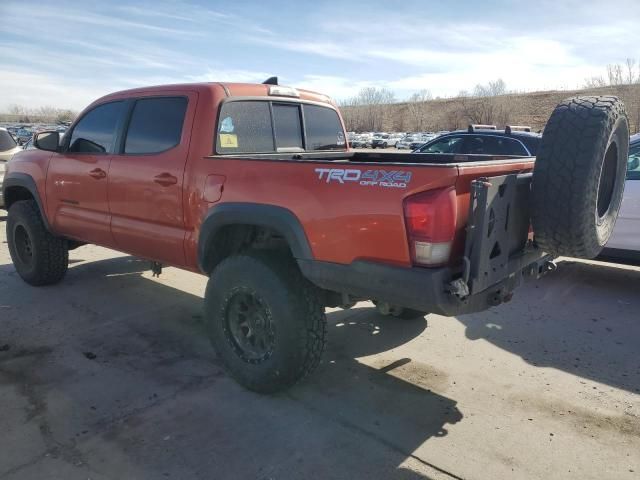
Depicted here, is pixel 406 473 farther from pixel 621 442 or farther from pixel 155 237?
pixel 155 237

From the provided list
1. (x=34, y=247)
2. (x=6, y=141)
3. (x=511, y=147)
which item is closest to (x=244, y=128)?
(x=34, y=247)

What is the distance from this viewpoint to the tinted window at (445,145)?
8.04m

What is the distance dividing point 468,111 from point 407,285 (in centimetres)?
8484

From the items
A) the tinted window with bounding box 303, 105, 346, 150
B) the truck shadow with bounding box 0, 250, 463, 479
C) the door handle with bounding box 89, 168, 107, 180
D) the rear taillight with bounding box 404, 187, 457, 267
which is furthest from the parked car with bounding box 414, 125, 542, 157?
the rear taillight with bounding box 404, 187, 457, 267

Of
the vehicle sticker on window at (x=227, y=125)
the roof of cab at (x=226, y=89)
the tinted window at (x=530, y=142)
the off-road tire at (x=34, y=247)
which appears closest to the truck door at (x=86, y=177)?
the roof of cab at (x=226, y=89)

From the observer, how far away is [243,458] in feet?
8.68

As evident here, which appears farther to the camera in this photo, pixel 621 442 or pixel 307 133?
pixel 307 133

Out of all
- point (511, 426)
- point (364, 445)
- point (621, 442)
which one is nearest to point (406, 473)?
point (364, 445)

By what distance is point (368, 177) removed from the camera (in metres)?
2.57

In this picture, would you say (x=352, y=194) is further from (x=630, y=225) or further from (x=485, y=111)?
(x=485, y=111)

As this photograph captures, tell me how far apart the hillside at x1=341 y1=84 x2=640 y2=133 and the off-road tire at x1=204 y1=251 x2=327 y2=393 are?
64538mm

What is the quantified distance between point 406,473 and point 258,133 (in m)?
2.63

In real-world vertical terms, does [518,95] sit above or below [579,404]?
above

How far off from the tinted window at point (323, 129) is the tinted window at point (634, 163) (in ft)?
10.8
